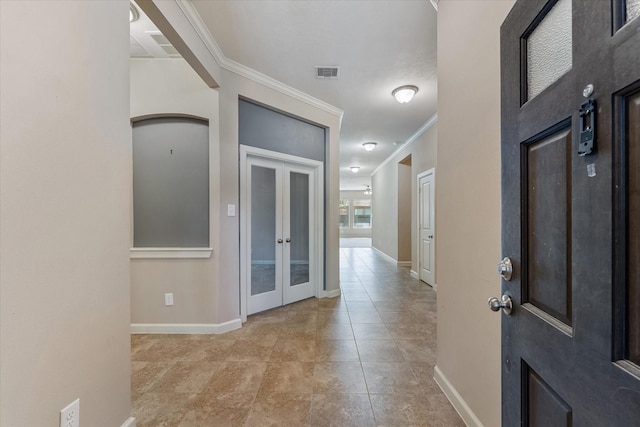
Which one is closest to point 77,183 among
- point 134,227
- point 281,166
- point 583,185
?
point 583,185

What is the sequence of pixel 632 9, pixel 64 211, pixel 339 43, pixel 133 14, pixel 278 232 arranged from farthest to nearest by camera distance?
pixel 278 232, pixel 339 43, pixel 133 14, pixel 64 211, pixel 632 9

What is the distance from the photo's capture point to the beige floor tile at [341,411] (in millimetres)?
1618

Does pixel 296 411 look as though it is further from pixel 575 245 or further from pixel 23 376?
pixel 575 245

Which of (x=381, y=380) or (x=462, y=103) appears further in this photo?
(x=381, y=380)

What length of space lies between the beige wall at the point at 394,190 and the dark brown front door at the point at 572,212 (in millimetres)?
3244

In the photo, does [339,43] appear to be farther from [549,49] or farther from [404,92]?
[549,49]

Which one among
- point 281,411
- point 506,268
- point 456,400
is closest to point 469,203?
point 506,268

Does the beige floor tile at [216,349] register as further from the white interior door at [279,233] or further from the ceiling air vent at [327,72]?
the ceiling air vent at [327,72]

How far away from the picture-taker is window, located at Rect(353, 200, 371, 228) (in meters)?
15.2

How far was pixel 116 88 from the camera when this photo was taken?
1.40m

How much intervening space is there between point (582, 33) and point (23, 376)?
1952 mm

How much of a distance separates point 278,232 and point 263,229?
22cm

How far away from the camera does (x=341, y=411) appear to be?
5.61ft

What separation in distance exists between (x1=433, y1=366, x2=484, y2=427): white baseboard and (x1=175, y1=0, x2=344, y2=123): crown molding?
3.39m
